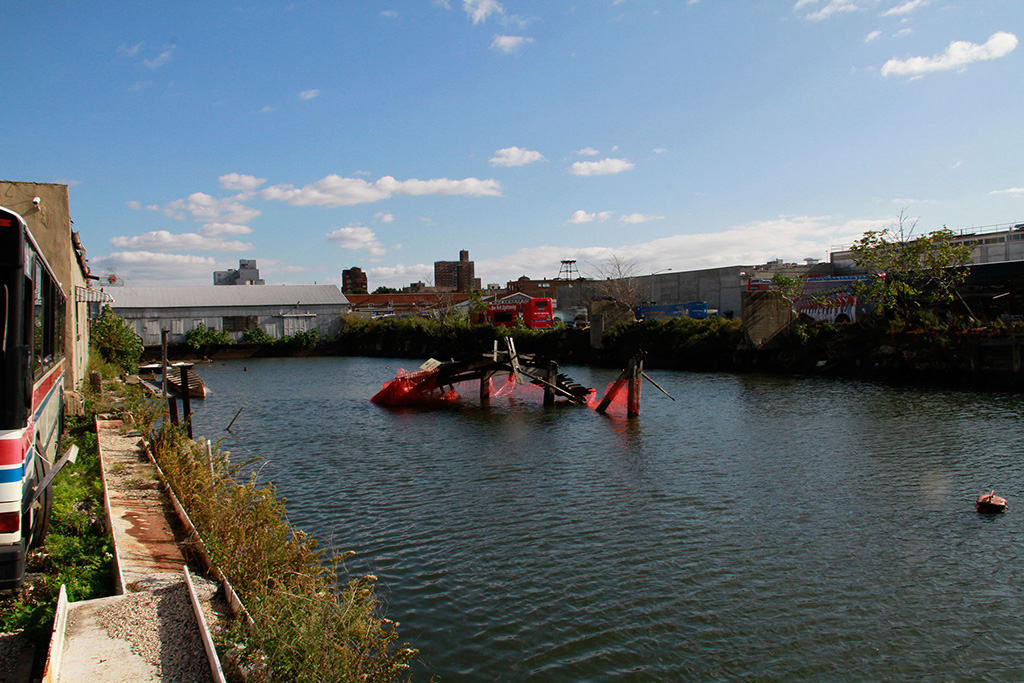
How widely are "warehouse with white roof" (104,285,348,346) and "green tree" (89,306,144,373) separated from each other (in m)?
30.2

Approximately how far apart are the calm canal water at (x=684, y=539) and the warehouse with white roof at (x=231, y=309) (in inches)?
1833

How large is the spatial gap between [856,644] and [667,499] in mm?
5613

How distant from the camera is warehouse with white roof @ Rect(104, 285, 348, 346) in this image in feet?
208

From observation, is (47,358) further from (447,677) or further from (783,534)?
(783,534)

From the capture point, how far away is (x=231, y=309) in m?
66.4

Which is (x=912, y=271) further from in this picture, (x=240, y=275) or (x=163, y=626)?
(x=240, y=275)

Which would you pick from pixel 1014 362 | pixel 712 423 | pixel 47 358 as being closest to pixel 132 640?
pixel 47 358

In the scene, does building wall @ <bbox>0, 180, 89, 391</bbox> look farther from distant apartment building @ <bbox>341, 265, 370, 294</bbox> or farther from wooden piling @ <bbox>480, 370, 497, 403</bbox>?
distant apartment building @ <bbox>341, 265, 370, 294</bbox>

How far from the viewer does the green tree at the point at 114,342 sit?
32.2 m

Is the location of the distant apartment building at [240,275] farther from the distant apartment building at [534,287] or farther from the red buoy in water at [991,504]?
the red buoy in water at [991,504]

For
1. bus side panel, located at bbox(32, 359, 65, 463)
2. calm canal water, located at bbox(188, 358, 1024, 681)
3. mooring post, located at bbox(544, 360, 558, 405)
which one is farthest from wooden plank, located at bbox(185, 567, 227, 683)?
mooring post, located at bbox(544, 360, 558, 405)

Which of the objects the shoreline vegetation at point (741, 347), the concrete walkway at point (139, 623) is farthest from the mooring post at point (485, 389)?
the concrete walkway at point (139, 623)

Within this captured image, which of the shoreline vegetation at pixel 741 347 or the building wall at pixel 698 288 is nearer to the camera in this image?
the shoreline vegetation at pixel 741 347

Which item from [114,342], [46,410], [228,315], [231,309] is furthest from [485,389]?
[231,309]
